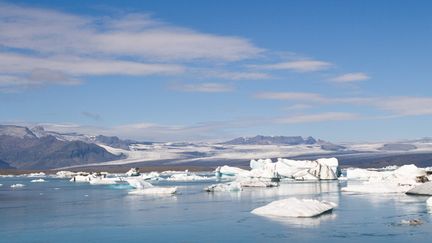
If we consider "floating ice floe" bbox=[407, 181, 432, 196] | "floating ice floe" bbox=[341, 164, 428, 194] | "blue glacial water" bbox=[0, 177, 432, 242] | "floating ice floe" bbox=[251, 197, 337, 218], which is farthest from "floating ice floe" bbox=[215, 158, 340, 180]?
"floating ice floe" bbox=[251, 197, 337, 218]

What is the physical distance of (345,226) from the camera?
710 inches

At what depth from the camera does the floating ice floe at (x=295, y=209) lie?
20.2m

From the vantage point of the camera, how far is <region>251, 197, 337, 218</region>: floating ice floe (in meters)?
20.2

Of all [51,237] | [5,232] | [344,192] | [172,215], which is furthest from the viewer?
[344,192]

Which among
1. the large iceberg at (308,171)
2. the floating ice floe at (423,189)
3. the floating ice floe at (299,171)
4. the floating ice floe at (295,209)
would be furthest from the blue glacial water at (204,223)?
the large iceberg at (308,171)

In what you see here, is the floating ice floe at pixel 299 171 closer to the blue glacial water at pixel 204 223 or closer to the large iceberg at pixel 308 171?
the large iceberg at pixel 308 171

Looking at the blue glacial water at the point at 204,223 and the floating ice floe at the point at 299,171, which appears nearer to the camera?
the blue glacial water at the point at 204,223

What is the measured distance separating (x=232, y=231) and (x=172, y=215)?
501 cm

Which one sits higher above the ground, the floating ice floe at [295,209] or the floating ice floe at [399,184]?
the floating ice floe at [399,184]

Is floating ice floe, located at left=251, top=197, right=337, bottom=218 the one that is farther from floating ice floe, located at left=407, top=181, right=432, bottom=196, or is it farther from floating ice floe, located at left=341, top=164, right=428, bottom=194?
floating ice floe, located at left=341, top=164, right=428, bottom=194

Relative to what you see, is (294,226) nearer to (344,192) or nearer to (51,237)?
(51,237)

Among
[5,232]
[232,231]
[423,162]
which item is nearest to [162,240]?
[232,231]

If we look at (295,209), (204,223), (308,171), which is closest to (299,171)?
(308,171)

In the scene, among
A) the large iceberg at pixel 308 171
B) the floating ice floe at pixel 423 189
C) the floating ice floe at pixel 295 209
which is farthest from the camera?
the large iceberg at pixel 308 171
